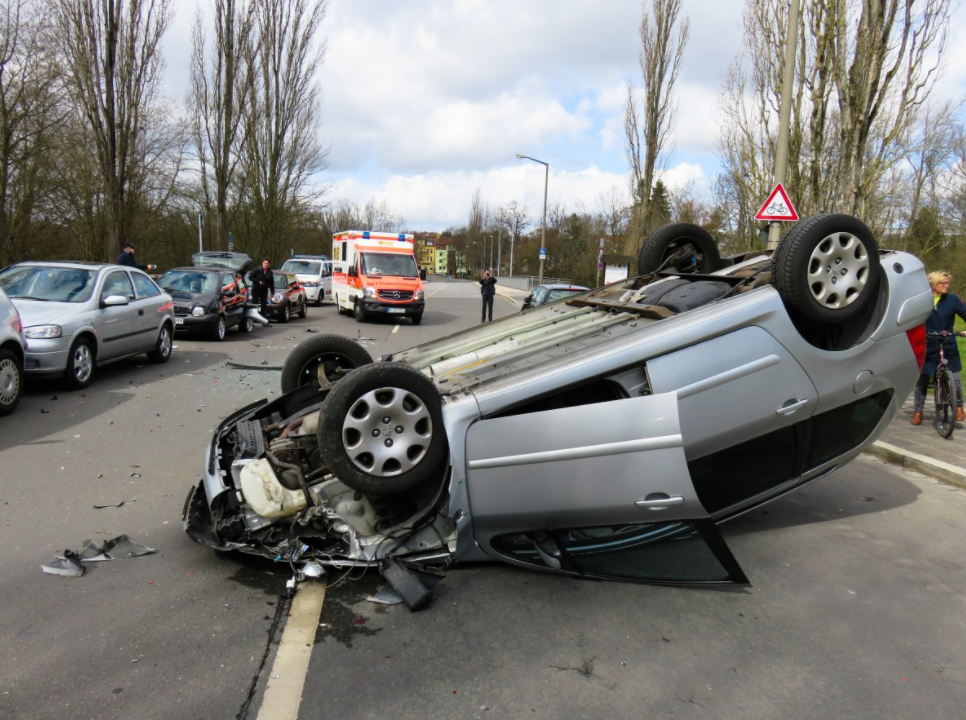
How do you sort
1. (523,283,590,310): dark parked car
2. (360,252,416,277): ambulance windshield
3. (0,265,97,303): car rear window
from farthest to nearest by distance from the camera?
(360,252,416,277): ambulance windshield < (523,283,590,310): dark parked car < (0,265,97,303): car rear window

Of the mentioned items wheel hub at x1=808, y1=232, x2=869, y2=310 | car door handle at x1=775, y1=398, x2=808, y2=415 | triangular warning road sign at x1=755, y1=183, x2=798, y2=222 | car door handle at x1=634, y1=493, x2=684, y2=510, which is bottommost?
car door handle at x1=634, y1=493, x2=684, y2=510

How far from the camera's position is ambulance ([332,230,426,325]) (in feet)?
68.0

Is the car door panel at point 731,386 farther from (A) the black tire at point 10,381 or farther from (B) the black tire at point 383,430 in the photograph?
(A) the black tire at point 10,381

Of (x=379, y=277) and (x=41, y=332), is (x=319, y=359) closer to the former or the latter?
(x=41, y=332)

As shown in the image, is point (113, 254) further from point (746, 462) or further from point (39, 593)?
point (746, 462)

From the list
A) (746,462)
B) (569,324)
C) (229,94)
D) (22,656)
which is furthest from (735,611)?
(229,94)

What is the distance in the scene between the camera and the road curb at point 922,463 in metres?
6.18

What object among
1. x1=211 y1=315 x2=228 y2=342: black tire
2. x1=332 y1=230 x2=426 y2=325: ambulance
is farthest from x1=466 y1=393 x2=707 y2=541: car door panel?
x1=332 y1=230 x2=426 y2=325: ambulance

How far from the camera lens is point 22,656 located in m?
2.94

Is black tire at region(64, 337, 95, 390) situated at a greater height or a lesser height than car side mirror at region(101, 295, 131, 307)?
lesser

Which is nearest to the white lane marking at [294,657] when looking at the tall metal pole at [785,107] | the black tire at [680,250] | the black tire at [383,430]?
the black tire at [383,430]

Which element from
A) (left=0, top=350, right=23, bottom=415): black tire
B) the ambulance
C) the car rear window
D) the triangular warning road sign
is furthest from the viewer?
the ambulance

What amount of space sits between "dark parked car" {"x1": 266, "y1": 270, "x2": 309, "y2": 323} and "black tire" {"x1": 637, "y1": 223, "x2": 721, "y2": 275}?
635 inches

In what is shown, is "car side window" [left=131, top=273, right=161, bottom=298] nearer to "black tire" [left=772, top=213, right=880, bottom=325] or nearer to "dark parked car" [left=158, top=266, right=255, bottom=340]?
"dark parked car" [left=158, top=266, right=255, bottom=340]
